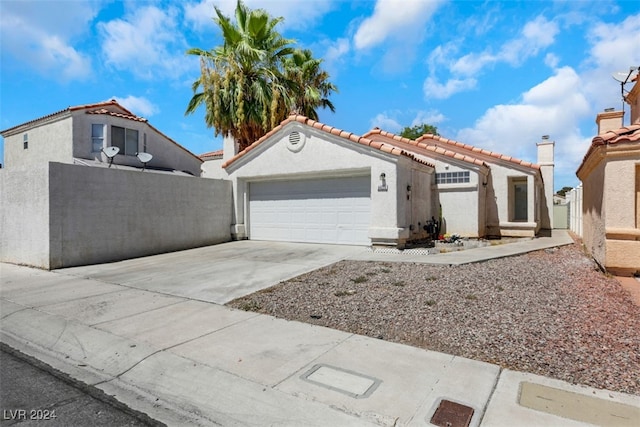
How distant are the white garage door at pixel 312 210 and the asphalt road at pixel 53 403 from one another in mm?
9691

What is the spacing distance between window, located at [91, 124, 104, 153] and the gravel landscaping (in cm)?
1485

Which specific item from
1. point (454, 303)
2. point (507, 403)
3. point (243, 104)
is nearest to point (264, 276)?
point (454, 303)

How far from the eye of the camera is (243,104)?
17.8 metres

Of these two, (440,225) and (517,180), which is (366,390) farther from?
(517,180)

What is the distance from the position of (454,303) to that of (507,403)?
2.81m

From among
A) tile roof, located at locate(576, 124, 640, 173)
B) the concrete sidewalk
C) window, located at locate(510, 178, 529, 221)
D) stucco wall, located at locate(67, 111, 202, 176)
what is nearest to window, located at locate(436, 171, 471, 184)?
window, located at locate(510, 178, 529, 221)

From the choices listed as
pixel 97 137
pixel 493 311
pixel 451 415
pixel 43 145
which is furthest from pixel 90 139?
pixel 451 415

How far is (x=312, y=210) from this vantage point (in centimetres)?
1364

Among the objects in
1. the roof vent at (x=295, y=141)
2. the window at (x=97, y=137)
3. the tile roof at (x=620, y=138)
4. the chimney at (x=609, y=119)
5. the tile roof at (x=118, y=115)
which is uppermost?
the tile roof at (x=118, y=115)

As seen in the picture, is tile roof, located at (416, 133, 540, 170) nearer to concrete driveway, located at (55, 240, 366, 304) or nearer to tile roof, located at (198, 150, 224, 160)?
concrete driveway, located at (55, 240, 366, 304)

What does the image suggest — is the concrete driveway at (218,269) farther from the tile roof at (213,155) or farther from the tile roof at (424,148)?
the tile roof at (213,155)

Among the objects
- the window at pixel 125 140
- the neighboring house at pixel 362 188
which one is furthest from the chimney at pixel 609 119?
the window at pixel 125 140

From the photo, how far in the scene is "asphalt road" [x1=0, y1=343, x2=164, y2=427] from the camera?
323 cm

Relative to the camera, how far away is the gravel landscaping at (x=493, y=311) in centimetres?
411
